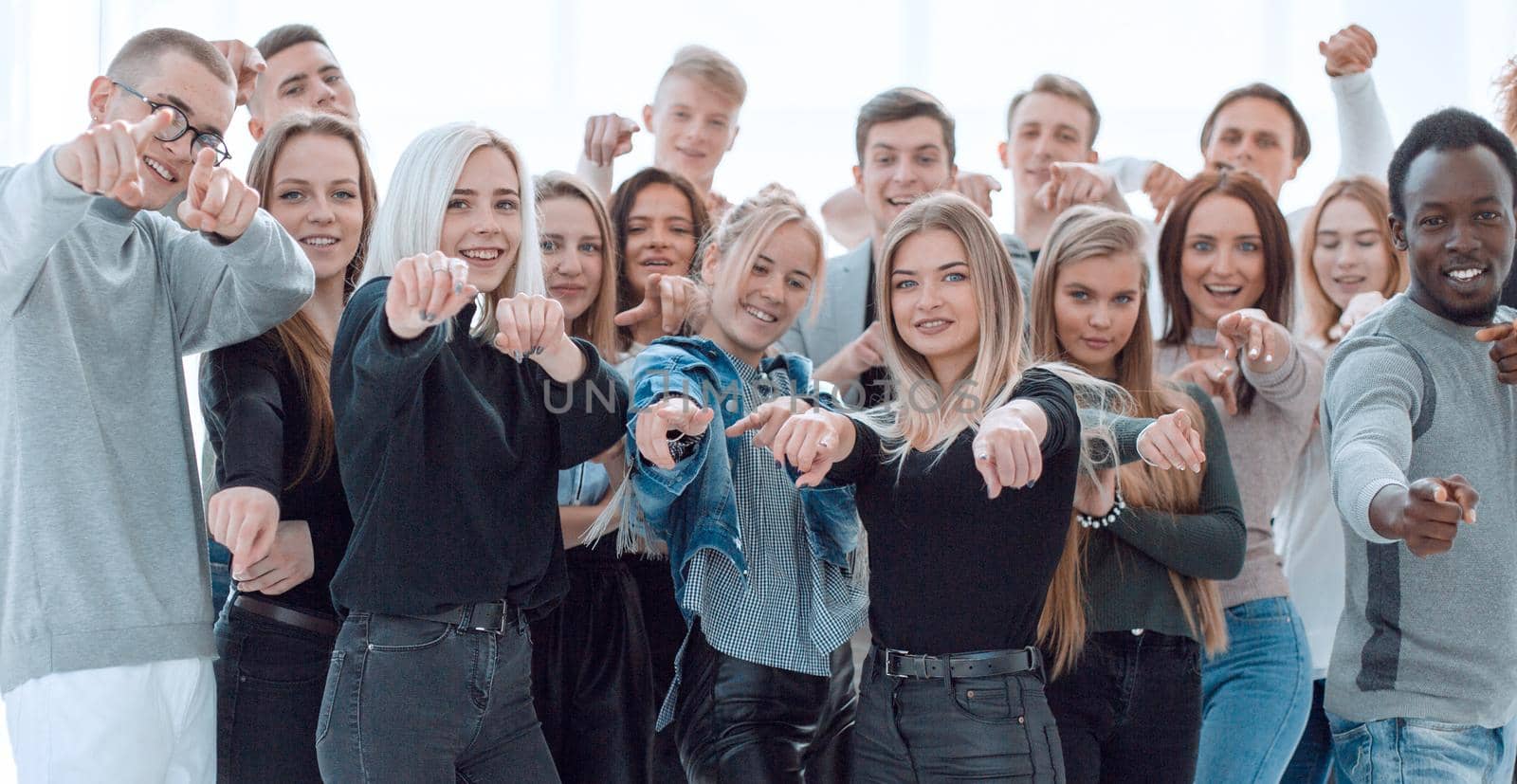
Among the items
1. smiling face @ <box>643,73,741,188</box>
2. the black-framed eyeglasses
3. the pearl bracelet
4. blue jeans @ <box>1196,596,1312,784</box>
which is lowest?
blue jeans @ <box>1196,596,1312,784</box>

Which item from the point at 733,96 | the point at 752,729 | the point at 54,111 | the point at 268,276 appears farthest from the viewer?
the point at 54,111

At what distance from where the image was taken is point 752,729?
194 centimetres

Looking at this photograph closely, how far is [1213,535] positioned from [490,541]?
109cm

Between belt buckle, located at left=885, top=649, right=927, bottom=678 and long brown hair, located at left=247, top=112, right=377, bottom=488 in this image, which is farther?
long brown hair, located at left=247, top=112, right=377, bottom=488

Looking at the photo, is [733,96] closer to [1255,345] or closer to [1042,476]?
[1255,345]

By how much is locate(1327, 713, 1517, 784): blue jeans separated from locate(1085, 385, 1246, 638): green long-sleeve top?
1.03ft

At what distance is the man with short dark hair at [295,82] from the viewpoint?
9.29 feet

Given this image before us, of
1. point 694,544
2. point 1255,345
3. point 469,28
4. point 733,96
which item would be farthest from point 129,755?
point 469,28

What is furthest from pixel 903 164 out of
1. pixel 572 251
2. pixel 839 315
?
pixel 572 251

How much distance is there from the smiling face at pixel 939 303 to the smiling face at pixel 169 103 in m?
1.02

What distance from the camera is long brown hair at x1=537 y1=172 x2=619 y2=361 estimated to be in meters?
2.34

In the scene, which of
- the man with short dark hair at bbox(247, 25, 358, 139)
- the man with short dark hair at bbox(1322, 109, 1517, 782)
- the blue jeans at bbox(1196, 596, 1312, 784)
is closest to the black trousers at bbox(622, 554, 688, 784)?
the blue jeans at bbox(1196, 596, 1312, 784)

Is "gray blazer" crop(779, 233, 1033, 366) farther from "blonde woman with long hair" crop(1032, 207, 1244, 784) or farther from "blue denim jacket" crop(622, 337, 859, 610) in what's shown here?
"blue denim jacket" crop(622, 337, 859, 610)

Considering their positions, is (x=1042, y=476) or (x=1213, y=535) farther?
(x=1213, y=535)
